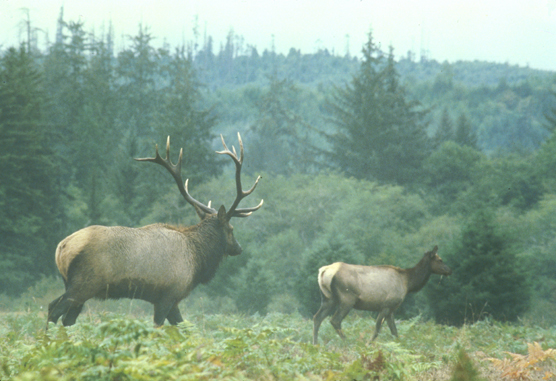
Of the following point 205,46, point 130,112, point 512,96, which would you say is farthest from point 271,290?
point 205,46

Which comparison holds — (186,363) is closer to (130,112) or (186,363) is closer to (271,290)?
Answer: (271,290)

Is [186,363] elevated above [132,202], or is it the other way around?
[186,363]

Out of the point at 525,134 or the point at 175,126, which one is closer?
the point at 175,126

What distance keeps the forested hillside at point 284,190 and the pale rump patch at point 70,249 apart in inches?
364

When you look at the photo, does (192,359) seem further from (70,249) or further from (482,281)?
(482,281)

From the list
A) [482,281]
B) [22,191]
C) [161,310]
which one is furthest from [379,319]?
[22,191]

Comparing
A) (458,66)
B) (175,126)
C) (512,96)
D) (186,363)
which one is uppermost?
(458,66)

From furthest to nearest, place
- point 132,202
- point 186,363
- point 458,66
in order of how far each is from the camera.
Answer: point 458,66, point 132,202, point 186,363

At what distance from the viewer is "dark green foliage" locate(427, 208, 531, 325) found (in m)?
15.0

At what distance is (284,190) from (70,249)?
109ft

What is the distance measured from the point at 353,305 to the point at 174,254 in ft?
10.1

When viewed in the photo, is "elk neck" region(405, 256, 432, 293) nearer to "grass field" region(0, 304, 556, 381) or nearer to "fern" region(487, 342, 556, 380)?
"grass field" region(0, 304, 556, 381)

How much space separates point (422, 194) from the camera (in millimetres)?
43844

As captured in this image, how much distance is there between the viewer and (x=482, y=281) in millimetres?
15289
